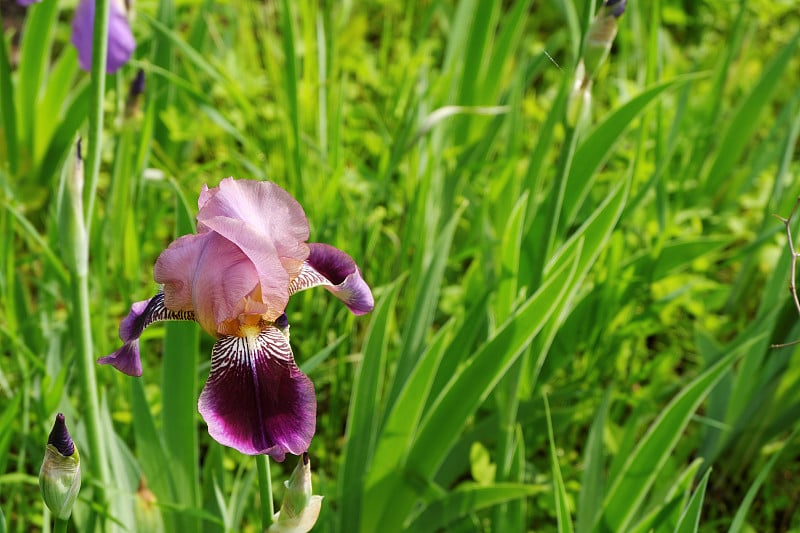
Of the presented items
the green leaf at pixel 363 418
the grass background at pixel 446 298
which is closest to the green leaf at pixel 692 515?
the grass background at pixel 446 298

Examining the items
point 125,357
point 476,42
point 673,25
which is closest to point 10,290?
point 125,357

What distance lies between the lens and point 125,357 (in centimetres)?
90

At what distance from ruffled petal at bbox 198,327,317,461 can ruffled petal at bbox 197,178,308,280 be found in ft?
0.27

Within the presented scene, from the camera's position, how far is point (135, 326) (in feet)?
2.90

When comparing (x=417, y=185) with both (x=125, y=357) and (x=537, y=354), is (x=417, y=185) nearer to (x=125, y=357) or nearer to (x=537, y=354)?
(x=537, y=354)

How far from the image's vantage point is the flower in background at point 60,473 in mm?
822

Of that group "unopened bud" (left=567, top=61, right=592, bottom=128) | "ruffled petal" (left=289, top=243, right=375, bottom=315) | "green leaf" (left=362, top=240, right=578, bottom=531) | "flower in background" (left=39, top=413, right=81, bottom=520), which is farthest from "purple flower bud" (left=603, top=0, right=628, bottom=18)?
"flower in background" (left=39, top=413, right=81, bottom=520)

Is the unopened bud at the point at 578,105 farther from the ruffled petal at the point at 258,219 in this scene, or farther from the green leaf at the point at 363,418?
the ruffled petal at the point at 258,219

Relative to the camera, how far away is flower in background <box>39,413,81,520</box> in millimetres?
822

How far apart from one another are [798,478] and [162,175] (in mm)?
1533

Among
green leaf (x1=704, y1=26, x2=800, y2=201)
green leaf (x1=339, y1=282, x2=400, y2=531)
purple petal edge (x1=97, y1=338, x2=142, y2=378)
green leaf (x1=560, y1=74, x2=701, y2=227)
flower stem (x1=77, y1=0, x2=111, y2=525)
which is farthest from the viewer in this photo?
green leaf (x1=704, y1=26, x2=800, y2=201)

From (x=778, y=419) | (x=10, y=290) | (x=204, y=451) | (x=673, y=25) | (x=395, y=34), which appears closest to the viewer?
(x=10, y=290)

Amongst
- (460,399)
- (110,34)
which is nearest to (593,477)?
(460,399)

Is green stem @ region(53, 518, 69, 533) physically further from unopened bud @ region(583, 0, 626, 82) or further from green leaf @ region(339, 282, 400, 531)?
unopened bud @ region(583, 0, 626, 82)
